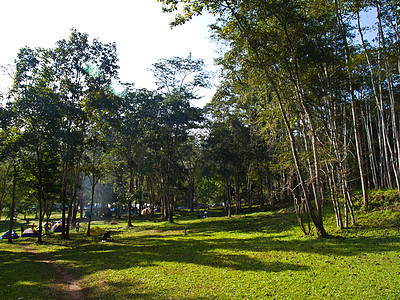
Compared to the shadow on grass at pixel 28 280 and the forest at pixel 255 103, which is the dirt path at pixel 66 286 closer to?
the shadow on grass at pixel 28 280

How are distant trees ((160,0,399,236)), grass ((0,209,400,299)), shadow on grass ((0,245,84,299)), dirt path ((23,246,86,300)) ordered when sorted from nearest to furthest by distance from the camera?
grass ((0,209,400,299)) → dirt path ((23,246,86,300)) → shadow on grass ((0,245,84,299)) → distant trees ((160,0,399,236))

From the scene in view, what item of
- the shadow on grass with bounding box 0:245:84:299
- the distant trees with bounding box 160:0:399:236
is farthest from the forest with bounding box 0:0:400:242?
the shadow on grass with bounding box 0:245:84:299

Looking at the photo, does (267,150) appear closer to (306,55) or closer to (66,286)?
(306,55)

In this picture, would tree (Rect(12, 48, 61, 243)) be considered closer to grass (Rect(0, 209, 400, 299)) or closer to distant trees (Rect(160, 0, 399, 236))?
grass (Rect(0, 209, 400, 299))

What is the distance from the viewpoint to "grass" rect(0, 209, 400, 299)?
6172 millimetres

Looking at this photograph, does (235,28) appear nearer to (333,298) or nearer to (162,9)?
(162,9)

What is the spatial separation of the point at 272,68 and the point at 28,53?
51.5 feet

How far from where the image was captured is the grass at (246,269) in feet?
20.2

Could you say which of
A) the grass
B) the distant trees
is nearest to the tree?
the grass

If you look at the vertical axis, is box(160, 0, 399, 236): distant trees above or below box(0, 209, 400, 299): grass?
above

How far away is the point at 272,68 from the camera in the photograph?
13.4 metres

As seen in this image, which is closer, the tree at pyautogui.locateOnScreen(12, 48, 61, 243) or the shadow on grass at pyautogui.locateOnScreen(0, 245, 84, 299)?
the shadow on grass at pyautogui.locateOnScreen(0, 245, 84, 299)

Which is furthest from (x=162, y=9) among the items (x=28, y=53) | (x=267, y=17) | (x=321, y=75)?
(x=28, y=53)

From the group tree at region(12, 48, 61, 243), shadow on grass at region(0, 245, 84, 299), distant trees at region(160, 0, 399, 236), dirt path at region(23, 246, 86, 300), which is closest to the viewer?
dirt path at region(23, 246, 86, 300)
